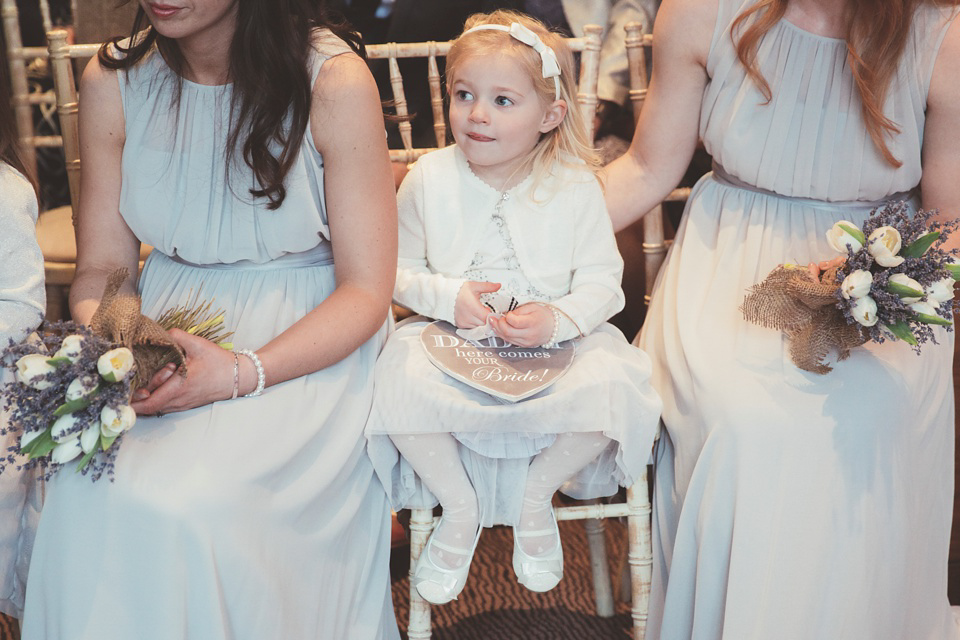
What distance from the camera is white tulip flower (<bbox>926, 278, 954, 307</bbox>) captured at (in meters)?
1.74

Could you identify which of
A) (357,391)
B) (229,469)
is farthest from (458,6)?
(229,469)

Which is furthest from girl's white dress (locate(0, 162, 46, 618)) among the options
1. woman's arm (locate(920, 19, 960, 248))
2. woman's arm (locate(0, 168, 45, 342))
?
woman's arm (locate(920, 19, 960, 248))

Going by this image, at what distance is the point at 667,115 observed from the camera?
2199 millimetres

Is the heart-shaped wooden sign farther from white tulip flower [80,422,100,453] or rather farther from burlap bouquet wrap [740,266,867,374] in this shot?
white tulip flower [80,422,100,453]

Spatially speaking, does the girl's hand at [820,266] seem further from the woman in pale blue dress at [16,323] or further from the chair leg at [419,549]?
the woman in pale blue dress at [16,323]

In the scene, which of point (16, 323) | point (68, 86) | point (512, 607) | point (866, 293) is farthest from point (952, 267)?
point (68, 86)

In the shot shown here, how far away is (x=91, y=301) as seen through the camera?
6.22 feet

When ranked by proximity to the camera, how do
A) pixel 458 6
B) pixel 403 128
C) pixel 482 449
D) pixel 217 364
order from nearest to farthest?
pixel 217 364
pixel 482 449
pixel 403 128
pixel 458 6

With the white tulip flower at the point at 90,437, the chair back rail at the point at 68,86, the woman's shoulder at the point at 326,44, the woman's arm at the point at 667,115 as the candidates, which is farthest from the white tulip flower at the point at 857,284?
the chair back rail at the point at 68,86

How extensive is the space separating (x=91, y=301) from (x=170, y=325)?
0.20 m

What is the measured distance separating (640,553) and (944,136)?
40.6 inches

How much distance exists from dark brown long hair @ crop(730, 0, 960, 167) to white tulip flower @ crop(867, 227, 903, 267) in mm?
348

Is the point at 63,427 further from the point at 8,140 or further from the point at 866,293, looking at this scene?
the point at 866,293

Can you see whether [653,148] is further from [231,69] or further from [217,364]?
[217,364]
